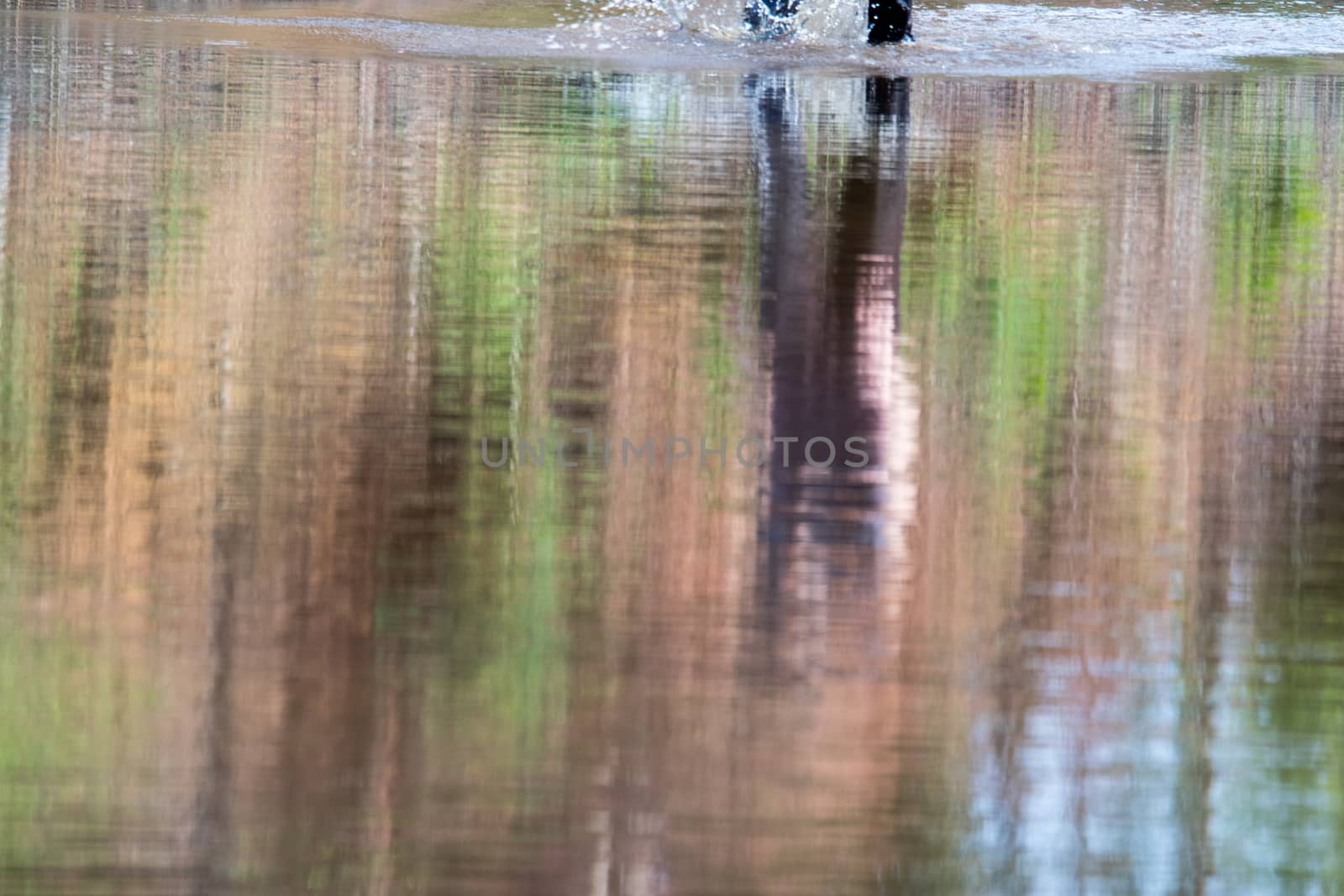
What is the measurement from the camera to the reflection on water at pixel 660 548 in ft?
7.66

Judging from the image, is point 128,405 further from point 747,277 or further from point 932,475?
point 747,277

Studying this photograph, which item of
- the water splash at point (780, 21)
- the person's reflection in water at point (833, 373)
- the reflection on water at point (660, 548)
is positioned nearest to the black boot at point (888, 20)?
the water splash at point (780, 21)

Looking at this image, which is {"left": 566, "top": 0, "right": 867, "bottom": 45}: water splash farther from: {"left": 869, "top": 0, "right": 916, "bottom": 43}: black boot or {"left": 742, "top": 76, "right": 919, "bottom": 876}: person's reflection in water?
{"left": 742, "top": 76, "right": 919, "bottom": 876}: person's reflection in water

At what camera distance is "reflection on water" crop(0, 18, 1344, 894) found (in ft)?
7.66

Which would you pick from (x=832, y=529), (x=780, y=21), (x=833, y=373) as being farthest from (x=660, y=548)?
(x=780, y=21)

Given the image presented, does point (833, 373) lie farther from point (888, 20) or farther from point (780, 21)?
point (780, 21)

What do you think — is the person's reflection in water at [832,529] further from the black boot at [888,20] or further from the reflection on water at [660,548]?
the black boot at [888,20]

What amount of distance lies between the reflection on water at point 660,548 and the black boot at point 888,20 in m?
6.60

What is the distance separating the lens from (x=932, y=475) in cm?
376

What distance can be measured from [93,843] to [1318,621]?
1.74m

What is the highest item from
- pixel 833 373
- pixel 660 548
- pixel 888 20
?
pixel 888 20

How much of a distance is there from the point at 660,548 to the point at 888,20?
34.7ft

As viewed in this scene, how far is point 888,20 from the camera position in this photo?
13.4m

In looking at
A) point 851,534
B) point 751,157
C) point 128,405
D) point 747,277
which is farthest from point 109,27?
point 851,534
